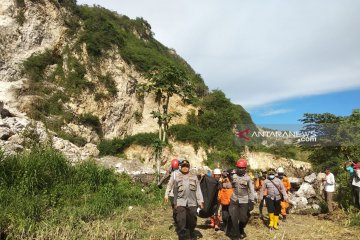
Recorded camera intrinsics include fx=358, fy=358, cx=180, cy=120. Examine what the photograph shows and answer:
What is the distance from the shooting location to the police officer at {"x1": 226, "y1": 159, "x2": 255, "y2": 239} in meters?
8.12

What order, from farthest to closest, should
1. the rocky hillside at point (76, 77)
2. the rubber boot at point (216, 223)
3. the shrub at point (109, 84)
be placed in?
the shrub at point (109, 84) < the rocky hillside at point (76, 77) < the rubber boot at point (216, 223)

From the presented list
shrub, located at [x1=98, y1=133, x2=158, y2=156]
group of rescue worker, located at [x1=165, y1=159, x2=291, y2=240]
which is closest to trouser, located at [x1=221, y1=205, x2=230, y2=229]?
group of rescue worker, located at [x1=165, y1=159, x2=291, y2=240]

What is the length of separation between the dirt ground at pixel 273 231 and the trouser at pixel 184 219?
0.96m

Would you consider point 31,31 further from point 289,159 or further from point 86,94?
point 289,159

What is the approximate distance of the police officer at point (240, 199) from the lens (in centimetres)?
812

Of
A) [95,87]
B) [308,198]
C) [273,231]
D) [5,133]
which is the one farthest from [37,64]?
[273,231]

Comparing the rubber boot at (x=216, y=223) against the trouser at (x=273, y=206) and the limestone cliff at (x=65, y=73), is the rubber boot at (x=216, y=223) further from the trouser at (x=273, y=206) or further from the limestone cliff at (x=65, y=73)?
the limestone cliff at (x=65, y=73)

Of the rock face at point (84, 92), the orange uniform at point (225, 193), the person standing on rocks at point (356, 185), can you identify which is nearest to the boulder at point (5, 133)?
the rock face at point (84, 92)

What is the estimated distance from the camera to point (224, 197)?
28.9 ft

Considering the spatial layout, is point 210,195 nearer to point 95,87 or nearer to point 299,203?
point 299,203

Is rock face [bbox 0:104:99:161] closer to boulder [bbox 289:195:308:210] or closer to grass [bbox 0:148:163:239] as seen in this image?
grass [bbox 0:148:163:239]

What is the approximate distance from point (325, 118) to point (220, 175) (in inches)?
726

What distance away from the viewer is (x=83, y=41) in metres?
36.5

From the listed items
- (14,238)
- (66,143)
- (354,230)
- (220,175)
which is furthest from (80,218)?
(66,143)
